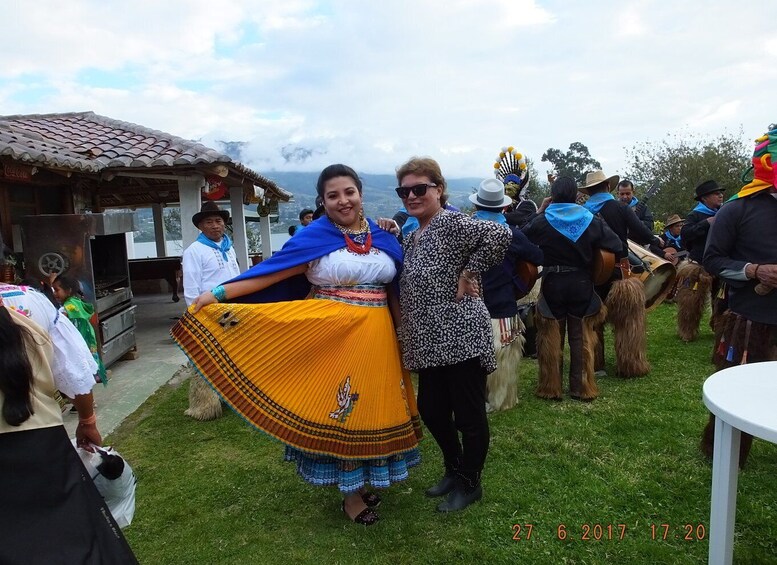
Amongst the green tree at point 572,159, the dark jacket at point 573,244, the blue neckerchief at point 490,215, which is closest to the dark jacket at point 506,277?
the blue neckerchief at point 490,215

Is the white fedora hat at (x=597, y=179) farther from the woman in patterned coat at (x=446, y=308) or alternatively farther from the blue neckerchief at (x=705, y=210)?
the woman in patterned coat at (x=446, y=308)

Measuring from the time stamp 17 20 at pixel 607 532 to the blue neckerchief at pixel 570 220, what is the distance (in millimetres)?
2393

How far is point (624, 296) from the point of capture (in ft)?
17.4

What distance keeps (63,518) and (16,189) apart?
6.28 m

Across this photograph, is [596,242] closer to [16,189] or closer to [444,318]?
[444,318]

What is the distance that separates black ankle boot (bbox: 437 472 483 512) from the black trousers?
4 cm

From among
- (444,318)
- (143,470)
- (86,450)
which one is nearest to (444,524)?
(444,318)

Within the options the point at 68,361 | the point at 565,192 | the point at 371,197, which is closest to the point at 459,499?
the point at 68,361

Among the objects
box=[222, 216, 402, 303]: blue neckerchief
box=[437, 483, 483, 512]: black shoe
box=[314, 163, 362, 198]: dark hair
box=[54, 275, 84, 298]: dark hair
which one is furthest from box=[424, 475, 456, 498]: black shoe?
box=[54, 275, 84, 298]: dark hair

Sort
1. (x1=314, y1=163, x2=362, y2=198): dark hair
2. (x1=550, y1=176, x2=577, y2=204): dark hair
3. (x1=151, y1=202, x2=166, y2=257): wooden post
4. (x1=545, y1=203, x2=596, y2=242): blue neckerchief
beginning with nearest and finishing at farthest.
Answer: (x1=314, y1=163, x2=362, y2=198): dark hair, (x1=545, y1=203, x2=596, y2=242): blue neckerchief, (x1=550, y1=176, x2=577, y2=204): dark hair, (x1=151, y1=202, x2=166, y2=257): wooden post

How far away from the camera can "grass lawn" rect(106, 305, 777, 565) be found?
8.87 ft

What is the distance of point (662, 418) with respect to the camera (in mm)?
4246

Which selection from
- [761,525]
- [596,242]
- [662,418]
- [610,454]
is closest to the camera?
[761,525]

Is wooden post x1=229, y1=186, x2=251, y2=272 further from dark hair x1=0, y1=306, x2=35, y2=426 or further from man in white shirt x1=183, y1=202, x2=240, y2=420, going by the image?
dark hair x1=0, y1=306, x2=35, y2=426
